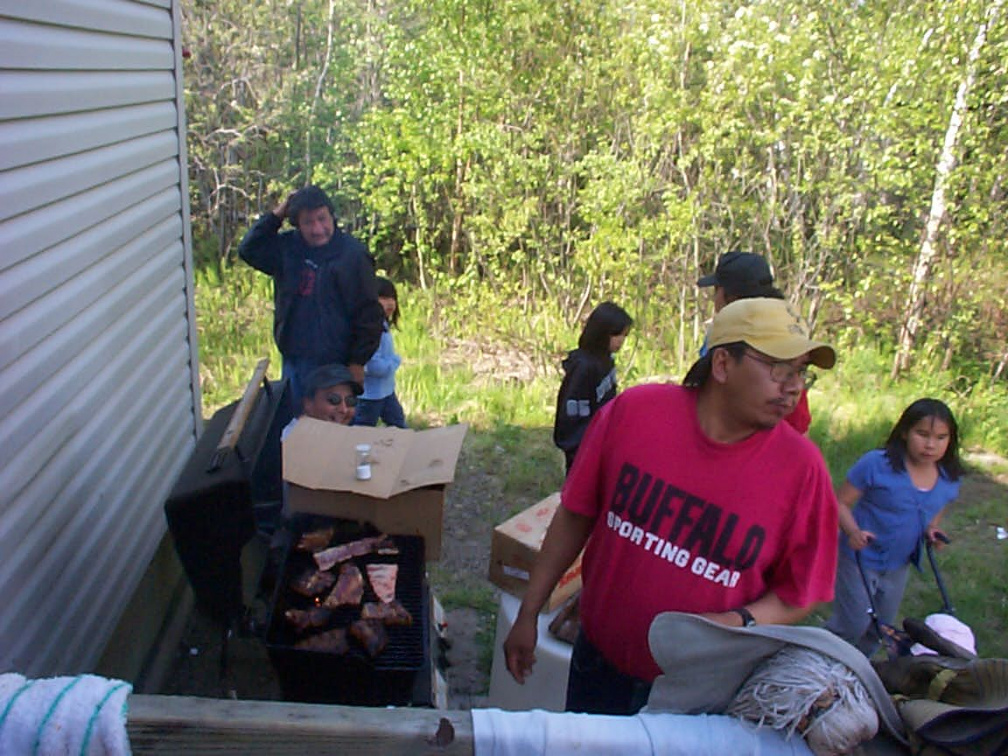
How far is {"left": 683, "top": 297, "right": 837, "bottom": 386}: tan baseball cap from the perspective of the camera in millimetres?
1985

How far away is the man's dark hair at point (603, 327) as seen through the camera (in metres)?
Answer: 4.38

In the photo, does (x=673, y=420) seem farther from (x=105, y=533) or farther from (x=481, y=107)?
(x=481, y=107)

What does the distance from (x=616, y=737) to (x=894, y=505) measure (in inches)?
114

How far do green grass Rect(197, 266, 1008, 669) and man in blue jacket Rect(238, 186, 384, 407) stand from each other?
1456mm

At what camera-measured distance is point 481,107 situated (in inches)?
320

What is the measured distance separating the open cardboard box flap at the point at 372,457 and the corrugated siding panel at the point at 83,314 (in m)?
0.75

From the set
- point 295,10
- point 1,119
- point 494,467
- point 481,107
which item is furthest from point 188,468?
point 295,10

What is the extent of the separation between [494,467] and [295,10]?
6415 millimetres

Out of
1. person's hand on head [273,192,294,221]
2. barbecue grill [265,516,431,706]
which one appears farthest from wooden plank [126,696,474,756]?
person's hand on head [273,192,294,221]

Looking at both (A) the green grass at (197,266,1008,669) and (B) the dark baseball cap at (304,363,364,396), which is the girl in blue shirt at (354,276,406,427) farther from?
(B) the dark baseball cap at (304,363,364,396)

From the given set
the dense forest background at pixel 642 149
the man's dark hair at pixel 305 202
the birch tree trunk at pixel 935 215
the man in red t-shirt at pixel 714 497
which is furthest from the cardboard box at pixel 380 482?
the birch tree trunk at pixel 935 215

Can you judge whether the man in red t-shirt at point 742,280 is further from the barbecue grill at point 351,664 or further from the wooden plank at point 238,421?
the wooden plank at point 238,421

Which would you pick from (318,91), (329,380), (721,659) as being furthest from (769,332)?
(318,91)

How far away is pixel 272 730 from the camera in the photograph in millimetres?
1085
